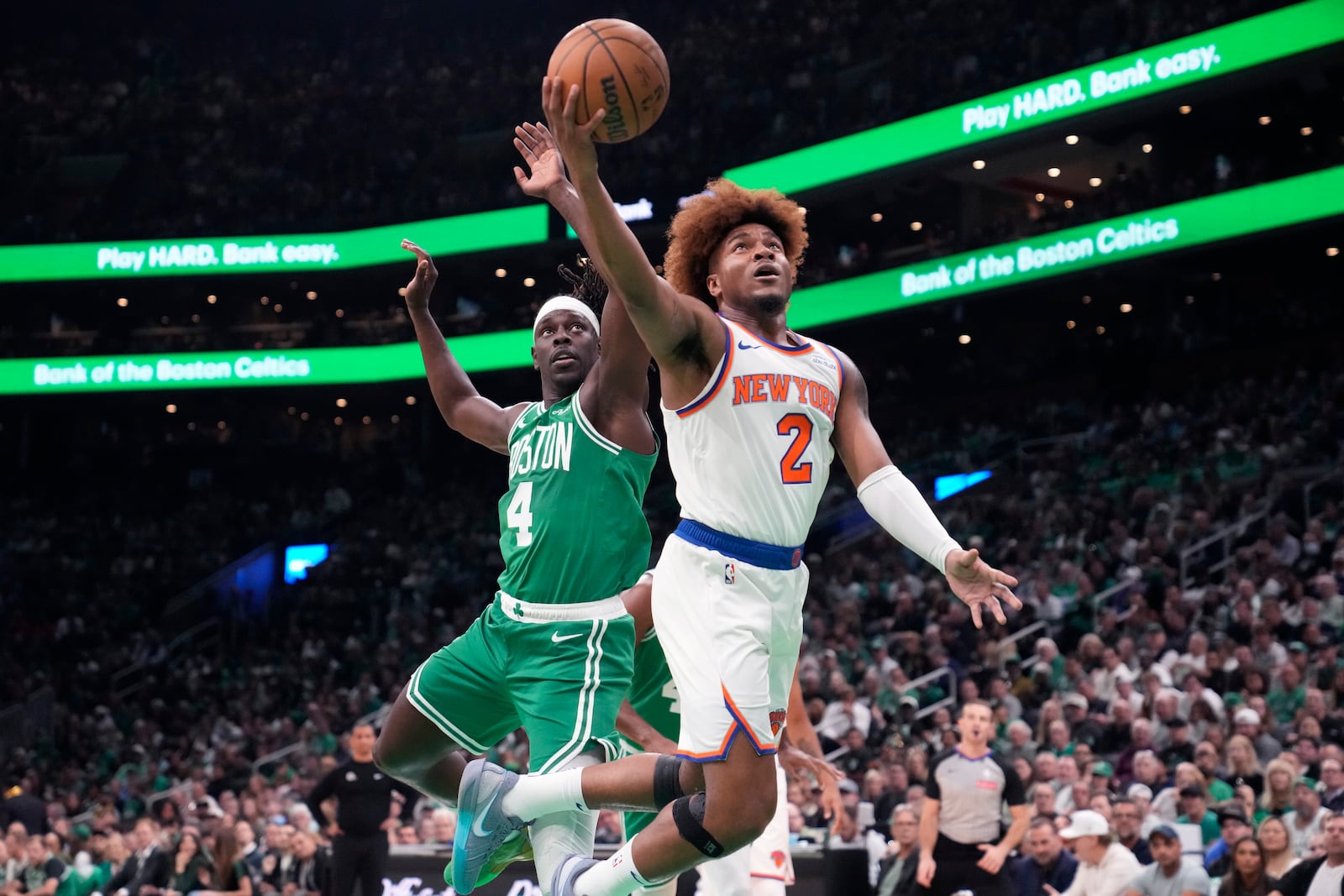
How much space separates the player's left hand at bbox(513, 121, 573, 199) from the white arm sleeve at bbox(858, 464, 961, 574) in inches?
61.1

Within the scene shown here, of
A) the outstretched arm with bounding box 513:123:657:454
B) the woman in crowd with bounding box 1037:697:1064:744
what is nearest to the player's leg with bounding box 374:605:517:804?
the outstretched arm with bounding box 513:123:657:454

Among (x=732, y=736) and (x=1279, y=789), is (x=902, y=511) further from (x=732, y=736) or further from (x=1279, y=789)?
(x=1279, y=789)

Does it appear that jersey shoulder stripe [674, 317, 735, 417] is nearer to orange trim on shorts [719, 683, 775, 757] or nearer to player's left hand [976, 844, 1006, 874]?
orange trim on shorts [719, 683, 775, 757]

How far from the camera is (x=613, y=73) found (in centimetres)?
525

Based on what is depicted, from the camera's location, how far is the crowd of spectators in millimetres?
29094

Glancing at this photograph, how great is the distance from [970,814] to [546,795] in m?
5.16

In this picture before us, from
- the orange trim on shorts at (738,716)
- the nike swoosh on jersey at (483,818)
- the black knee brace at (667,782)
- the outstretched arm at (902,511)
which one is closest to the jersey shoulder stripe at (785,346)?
the outstretched arm at (902,511)

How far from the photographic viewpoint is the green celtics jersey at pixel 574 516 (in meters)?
6.29

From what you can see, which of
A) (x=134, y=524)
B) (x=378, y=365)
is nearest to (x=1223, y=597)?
(x=378, y=365)

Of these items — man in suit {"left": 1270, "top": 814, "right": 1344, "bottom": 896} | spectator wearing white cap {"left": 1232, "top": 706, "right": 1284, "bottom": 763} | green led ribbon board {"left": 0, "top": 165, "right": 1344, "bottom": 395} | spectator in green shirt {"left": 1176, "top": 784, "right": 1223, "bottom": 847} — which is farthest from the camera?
green led ribbon board {"left": 0, "top": 165, "right": 1344, "bottom": 395}

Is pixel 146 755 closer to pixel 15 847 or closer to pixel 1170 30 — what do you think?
pixel 15 847

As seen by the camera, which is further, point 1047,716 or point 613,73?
point 1047,716

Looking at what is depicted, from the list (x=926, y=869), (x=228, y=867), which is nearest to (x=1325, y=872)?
(x=926, y=869)

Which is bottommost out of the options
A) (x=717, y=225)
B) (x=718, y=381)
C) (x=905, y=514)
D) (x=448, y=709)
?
(x=448, y=709)
